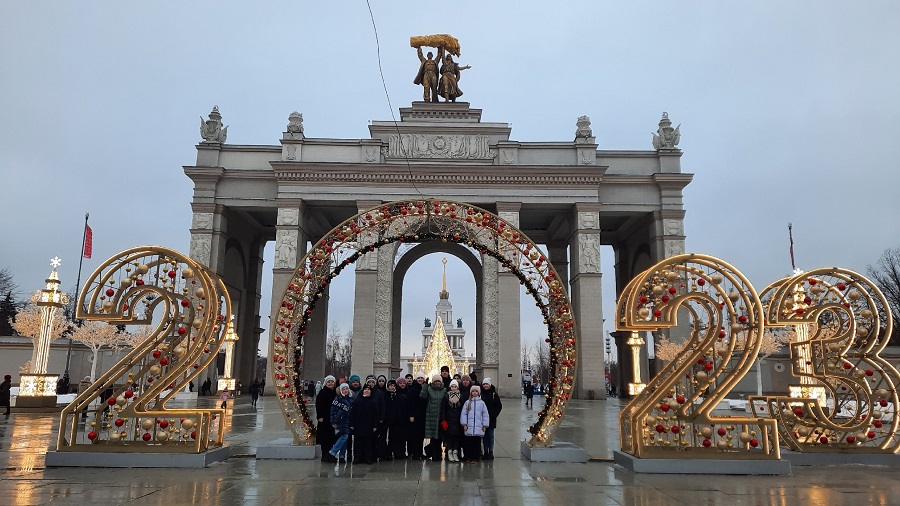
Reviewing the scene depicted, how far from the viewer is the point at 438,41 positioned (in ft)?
112

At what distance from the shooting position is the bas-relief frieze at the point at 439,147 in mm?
31172

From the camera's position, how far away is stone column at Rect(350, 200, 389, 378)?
28891 millimetres

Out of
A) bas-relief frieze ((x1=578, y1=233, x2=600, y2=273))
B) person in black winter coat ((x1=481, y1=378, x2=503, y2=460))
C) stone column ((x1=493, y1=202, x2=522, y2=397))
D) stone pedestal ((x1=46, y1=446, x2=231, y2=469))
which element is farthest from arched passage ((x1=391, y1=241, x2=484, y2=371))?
stone pedestal ((x1=46, y1=446, x2=231, y2=469))

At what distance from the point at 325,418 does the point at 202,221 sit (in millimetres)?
24217

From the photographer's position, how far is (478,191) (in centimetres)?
3062

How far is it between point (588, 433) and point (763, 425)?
5.66 m

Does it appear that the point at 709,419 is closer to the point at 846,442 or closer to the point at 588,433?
the point at 846,442

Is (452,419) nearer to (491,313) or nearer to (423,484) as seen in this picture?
(423,484)

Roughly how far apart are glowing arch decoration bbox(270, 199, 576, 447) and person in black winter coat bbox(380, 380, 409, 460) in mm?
1370

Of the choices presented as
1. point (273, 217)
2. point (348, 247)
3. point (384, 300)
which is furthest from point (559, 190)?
point (348, 247)

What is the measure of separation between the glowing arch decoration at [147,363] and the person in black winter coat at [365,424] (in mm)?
2294

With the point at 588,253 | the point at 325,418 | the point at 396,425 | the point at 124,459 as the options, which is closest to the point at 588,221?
the point at 588,253

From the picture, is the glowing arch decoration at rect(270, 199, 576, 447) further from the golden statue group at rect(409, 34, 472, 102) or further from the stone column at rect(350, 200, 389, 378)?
the golden statue group at rect(409, 34, 472, 102)

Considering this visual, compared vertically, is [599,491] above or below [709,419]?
below
